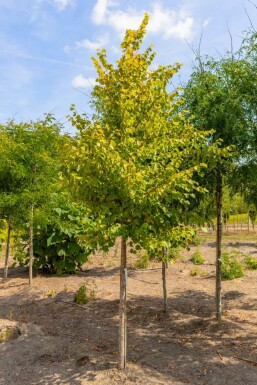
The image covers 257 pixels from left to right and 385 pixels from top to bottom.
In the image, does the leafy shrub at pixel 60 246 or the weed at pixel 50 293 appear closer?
the weed at pixel 50 293

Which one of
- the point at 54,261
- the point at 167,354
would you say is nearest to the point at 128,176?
the point at 167,354

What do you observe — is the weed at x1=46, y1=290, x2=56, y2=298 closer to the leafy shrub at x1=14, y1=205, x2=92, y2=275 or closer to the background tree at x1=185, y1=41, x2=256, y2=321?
the leafy shrub at x1=14, y1=205, x2=92, y2=275

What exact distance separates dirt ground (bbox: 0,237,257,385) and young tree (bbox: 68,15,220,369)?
81cm

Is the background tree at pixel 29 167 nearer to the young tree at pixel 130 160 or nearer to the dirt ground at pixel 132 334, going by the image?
the dirt ground at pixel 132 334

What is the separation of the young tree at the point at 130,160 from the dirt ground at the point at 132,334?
81cm

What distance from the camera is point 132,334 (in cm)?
782

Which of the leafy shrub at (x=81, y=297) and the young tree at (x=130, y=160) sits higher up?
the young tree at (x=130, y=160)

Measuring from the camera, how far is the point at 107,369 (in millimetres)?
5895

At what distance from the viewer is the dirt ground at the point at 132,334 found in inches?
229

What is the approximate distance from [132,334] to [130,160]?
455 cm

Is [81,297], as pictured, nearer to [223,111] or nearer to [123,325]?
[123,325]

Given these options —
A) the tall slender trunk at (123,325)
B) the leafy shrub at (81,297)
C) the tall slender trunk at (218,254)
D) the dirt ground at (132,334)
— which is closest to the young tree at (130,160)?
the tall slender trunk at (123,325)

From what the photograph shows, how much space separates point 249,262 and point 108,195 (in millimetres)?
11535

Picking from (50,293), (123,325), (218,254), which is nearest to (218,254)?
(218,254)
